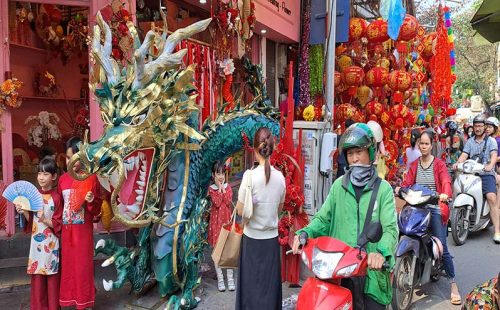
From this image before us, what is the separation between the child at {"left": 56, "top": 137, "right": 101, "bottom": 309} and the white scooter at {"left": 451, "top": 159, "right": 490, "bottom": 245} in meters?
5.20

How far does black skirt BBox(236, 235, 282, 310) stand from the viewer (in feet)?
11.8

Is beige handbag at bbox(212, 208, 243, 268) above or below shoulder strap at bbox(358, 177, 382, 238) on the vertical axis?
below

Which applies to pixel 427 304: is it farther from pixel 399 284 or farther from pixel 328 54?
pixel 328 54

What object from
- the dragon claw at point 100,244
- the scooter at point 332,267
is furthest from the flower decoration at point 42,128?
the scooter at point 332,267

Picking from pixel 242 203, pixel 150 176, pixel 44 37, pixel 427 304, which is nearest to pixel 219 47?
pixel 44 37

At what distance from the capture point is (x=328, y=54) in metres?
6.23

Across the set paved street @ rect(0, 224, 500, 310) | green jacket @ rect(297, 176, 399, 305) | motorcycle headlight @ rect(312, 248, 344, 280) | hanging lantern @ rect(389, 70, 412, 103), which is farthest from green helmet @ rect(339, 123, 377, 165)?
Result: hanging lantern @ rect(389, 70, 412, 103)

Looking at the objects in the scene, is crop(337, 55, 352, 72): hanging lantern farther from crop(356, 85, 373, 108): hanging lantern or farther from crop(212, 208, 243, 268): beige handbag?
crop(212, 208, 243, 268): beige handbag

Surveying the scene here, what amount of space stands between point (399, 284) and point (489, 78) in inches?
1285

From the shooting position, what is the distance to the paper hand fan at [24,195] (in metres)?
3.85

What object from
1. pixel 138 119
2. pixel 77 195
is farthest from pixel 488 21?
pixel 77 195

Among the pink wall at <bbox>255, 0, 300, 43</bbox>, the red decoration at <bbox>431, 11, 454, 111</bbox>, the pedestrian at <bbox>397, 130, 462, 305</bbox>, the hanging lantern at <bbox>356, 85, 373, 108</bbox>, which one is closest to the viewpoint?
the pedestrian at <bbox>397, 130, 462, 305</bbox>

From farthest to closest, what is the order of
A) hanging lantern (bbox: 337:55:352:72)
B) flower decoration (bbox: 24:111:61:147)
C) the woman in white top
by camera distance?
hanging lantern (bbox: 337:55:352:72), flower decoration (bbox: 24:111:61:147), the woman in white top

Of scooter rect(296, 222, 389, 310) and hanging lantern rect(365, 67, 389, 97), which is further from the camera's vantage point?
hanging lantern rect(365, 67, 389, 97)
